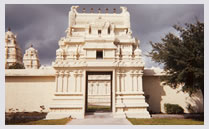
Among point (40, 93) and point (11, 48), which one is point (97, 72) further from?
point (11, 48)

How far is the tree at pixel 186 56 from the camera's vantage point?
12180 mm

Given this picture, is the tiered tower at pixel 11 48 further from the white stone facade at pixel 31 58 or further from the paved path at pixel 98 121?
the paved path at pixel 98 121

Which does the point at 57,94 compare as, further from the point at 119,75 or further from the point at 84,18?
the point at 84,18

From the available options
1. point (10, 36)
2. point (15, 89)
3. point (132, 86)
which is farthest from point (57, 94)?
point (10, 36)

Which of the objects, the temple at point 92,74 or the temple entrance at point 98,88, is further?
the temple entrance at point 98,88

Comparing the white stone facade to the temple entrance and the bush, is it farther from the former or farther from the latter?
the bush

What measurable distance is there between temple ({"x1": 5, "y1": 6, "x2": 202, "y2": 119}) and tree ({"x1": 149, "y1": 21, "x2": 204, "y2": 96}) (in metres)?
2.82

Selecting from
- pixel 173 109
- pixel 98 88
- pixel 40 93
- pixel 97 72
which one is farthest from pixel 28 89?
pixel 98 88

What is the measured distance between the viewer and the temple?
15.2 meters

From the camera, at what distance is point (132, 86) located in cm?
1598

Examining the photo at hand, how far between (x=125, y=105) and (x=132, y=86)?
182cm

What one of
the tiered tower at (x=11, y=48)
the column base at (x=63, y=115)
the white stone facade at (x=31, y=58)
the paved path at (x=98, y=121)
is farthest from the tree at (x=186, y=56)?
the white stone facade at (x=31, y=58)

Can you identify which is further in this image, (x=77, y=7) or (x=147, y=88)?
(x=77, y=7)

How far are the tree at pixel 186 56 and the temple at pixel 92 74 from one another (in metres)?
2.82
